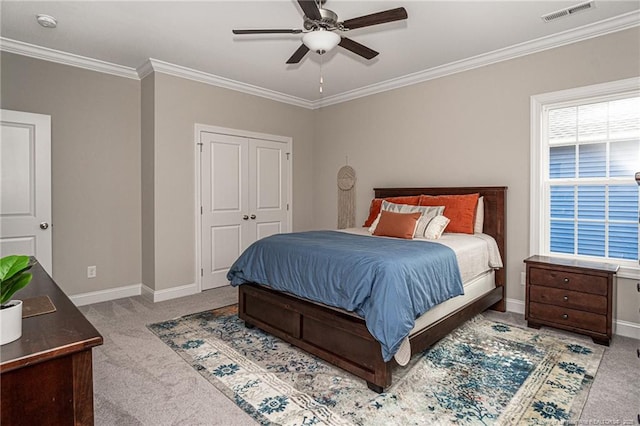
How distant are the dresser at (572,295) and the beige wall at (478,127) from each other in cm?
44

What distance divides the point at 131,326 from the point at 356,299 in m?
2.30

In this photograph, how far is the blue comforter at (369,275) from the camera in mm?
2084

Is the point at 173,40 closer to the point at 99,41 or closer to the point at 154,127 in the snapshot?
the point at 99,41

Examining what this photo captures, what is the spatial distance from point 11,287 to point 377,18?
229cm

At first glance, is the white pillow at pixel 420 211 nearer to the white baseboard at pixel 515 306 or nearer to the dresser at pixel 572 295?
the dresser at pixel 572 295

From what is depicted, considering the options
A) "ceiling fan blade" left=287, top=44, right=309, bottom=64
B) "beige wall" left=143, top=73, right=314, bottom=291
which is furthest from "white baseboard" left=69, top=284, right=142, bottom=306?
"ceiling fan blade" left=287, top=44, right=309, bottom=64

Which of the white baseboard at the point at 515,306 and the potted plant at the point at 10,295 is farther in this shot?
the white baseboard at the point at 515,306

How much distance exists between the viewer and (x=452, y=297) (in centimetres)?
261

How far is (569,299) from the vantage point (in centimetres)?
295

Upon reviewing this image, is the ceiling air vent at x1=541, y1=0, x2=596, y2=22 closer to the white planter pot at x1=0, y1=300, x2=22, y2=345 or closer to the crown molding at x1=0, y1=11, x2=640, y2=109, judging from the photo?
the crown molding at x1=0, y1=11, x2=640, y2=109

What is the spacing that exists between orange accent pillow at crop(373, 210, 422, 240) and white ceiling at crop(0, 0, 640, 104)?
5.56ft

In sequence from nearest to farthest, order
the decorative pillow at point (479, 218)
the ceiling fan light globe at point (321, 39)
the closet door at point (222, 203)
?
the ceiling fan light globe at point (321, 39) < the decorative pillow at point (479, 218) < the closet door at point (222, 203)

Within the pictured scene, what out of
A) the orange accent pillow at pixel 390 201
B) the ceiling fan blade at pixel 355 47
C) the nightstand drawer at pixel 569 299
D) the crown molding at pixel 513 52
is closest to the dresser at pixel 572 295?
the nightstand drawer at pixel 569 299

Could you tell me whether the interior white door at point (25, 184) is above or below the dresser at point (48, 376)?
above
